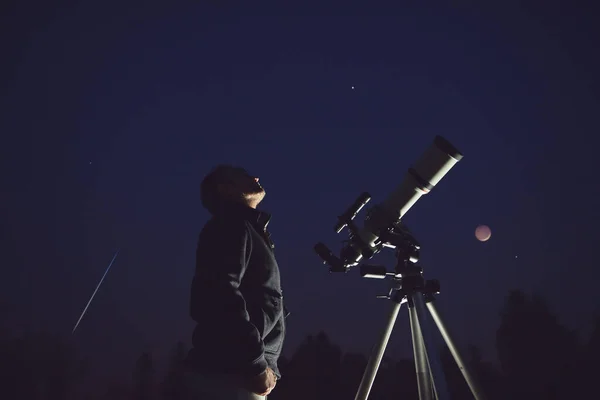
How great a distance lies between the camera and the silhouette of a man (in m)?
2.07

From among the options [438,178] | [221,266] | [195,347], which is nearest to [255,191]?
[221,266]

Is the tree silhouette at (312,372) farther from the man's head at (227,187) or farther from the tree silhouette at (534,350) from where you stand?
the man's head at (227,187)

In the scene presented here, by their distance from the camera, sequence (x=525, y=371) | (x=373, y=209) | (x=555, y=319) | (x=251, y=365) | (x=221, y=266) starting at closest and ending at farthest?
1. (x=251, y=365)
2. (x=221, y=266)
3. (x=373, y=209)
4. (x=525, y=371)
5. (x=555, y=319)

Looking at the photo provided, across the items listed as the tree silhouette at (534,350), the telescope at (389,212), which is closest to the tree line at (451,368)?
the tree silhouette at (534,350)

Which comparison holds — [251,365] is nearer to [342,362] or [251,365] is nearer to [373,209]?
[373,209]

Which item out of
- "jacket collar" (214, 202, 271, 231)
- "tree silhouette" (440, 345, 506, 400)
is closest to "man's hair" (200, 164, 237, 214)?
"jacket collar" (214, 202, 271, 231)

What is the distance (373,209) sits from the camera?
409 centimetres

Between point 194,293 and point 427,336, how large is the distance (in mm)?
1694

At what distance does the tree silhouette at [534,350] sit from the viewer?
81.0ft

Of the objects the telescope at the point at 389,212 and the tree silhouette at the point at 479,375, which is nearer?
the telescope at the point at 389,212

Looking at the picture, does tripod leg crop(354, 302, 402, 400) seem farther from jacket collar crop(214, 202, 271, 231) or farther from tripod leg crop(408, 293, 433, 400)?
jacket collar crop(214, 202, 271, 231)

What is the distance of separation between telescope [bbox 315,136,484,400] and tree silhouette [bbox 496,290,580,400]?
1068 inches

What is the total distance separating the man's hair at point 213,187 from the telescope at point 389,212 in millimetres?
1653

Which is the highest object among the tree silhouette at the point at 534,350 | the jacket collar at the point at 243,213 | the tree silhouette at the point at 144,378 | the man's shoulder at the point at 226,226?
the jacket collar at the point at 243,213
